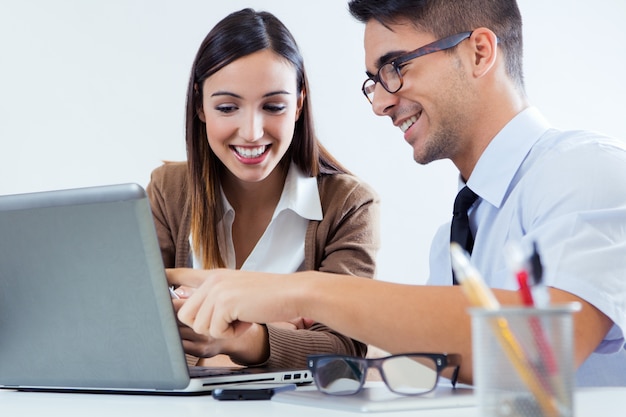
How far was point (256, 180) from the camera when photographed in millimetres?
2086

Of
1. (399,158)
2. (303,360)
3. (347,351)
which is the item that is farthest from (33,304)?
(399,158)

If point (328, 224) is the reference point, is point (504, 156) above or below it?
above

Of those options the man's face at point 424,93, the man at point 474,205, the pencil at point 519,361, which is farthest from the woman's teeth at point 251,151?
the pencil at point 519,361

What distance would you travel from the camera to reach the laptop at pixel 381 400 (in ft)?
2.92

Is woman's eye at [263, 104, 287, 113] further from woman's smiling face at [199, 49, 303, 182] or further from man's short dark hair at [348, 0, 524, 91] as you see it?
man's short dark hair at [348, 0, 524, 91]

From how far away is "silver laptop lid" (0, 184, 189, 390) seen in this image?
996 mm

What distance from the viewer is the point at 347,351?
167 centimetres

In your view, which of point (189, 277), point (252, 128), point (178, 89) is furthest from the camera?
point (178, 89)

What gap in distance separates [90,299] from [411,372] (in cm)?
43

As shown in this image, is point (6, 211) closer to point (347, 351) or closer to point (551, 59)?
point (347, 351)

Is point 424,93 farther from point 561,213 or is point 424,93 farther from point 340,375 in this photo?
point 340,375

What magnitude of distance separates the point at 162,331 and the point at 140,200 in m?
0.17

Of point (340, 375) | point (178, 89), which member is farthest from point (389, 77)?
point (178, 89)

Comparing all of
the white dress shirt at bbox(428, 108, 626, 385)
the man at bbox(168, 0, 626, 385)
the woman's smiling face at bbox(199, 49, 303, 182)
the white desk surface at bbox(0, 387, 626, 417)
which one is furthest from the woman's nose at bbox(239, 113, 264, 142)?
the white desk surface at bbox(0, 387, 626, 417)
